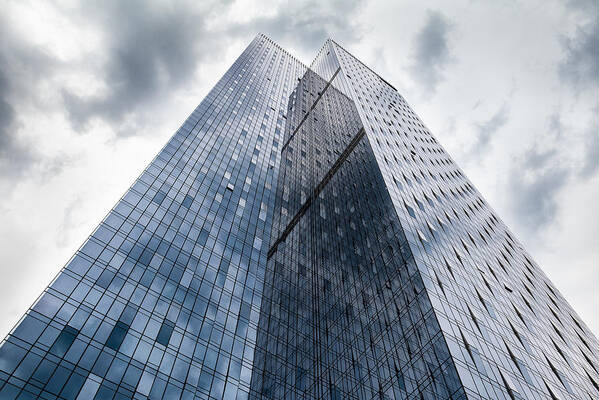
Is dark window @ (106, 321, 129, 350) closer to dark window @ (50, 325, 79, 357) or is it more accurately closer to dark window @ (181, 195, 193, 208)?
dark window @ (50, 325, 79, 357)

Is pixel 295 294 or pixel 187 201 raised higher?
pixel 187 201

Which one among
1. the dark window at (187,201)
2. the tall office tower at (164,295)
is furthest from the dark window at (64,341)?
the dark window at (187,201)

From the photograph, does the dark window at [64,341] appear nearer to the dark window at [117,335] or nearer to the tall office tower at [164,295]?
the tall office tower at [164,295]

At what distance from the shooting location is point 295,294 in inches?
2126

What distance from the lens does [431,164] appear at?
75250mm

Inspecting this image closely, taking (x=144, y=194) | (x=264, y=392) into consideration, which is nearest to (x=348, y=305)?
(x=264, y=392)

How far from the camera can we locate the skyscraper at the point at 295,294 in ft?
102

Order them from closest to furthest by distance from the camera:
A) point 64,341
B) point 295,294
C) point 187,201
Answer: point 64,341 < point 187,201 < point 295,294

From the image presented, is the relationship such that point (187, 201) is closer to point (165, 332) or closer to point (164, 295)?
point (164, 295)

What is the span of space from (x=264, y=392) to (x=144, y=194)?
25953mm

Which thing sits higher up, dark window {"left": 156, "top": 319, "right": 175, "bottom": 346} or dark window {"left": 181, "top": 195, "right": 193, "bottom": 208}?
dark window {"left": 181, "top": 195, "right": 193, "bottom": 208}

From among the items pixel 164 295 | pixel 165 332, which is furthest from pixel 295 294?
pixel 165 332

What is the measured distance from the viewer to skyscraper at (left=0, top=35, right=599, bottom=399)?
31125mm

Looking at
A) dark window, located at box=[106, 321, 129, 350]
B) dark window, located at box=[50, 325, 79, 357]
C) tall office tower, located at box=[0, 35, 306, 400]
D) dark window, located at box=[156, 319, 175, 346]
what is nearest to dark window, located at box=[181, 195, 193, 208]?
tall office tower, located at box=[0, 35, 306, 400]
